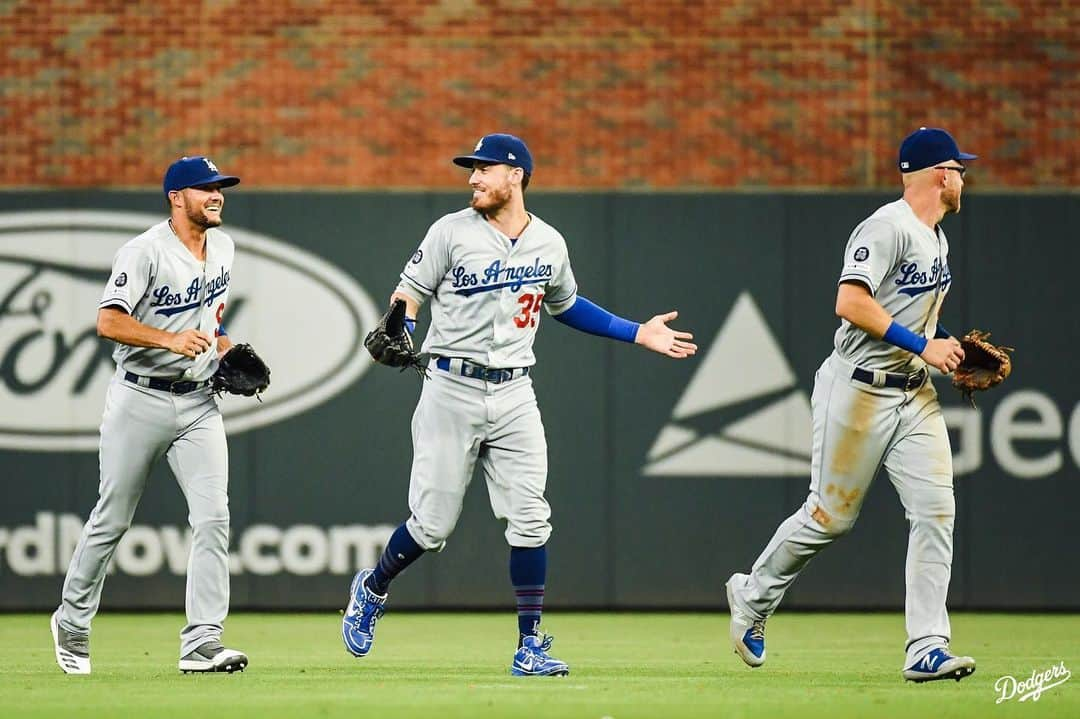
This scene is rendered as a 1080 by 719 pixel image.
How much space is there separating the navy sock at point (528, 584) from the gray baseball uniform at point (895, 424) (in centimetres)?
112

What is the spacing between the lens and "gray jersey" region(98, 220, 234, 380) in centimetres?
755

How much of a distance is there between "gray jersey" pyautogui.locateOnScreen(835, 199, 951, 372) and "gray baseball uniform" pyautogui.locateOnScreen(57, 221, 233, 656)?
2809 mm

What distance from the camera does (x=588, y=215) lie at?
1152 centimetres

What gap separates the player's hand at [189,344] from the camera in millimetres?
7336

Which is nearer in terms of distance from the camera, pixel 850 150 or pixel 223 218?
pixel 223 218

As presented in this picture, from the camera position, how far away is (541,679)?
7500 millimetres

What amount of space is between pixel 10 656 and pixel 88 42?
6390 mm

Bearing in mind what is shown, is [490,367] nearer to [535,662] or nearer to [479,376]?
[479,376]

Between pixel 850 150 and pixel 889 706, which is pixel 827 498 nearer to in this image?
pixel 889 706

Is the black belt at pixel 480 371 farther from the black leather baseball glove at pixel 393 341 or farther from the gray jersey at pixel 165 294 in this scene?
the gray jersey at pixel 165 294

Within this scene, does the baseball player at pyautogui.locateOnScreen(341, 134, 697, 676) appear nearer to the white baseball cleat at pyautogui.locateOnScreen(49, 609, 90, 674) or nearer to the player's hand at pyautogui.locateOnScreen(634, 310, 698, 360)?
the player's hand at pyautogui.locateOnScreen(634, 310, 698, 360)

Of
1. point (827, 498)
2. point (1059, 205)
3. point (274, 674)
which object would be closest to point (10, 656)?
point (274, 674)

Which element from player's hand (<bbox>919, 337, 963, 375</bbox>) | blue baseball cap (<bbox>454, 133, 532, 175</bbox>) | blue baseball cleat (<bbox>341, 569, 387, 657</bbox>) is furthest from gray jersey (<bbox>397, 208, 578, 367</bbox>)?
player's hand (<bbox>919, 337, 963, 375</bbox>)

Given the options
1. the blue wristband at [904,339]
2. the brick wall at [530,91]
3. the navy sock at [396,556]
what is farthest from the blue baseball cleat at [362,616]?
the brick wall at [530,91]
